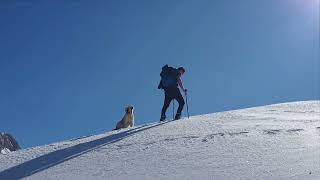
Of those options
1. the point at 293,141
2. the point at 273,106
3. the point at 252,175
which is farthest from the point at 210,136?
the point at 273,106

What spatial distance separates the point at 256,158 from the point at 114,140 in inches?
146

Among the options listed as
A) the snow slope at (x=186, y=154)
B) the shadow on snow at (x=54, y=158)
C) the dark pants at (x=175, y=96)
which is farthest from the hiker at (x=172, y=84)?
the shadow on snow at (x=54, y=158)

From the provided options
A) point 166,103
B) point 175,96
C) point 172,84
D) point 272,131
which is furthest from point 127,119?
point 272,131

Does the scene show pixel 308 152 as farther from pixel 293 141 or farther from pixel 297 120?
pixel 297 120

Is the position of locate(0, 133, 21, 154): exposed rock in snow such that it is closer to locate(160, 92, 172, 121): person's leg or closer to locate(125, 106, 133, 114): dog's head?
locate(125, 106, 133, 114): dog's head

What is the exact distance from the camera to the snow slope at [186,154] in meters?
9.69

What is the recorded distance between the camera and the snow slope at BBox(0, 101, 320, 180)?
9688mm

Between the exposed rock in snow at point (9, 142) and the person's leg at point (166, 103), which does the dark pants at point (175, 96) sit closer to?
the person's leg at point (166, 103)

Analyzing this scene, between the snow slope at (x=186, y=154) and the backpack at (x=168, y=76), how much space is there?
5.19 ft

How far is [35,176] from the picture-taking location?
33.0ft

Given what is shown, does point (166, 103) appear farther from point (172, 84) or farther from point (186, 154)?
point (186, 154)

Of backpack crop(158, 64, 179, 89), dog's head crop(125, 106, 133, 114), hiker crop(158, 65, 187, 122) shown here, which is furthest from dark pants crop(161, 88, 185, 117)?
dog's head crop(125, 106, 133, 114)

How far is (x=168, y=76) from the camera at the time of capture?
16.0m

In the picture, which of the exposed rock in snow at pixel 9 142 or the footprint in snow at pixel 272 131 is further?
the exposed rock in snow at pixel 9 142
